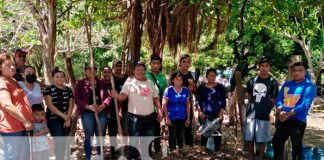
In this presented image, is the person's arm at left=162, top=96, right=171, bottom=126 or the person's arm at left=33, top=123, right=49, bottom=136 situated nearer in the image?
the person's arm at left=33, top=123, right=49, bottom=136

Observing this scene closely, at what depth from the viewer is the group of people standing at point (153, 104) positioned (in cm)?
430

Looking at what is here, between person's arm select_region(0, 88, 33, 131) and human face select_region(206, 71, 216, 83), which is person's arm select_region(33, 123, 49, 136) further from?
human face select_region(206, 71, 216, 83)

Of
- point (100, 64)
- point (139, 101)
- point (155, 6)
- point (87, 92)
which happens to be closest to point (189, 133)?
point (139, 101)

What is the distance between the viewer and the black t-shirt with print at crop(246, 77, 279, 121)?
15.5 ft

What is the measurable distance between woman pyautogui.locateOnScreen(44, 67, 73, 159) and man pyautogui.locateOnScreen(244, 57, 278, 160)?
2437 millimetres

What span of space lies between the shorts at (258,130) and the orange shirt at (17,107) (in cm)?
286

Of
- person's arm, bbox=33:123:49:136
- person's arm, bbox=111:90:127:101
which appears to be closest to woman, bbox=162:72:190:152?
person's arm, bbox=111:90:127:101

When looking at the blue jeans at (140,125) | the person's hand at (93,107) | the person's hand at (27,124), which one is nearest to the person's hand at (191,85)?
the blue jeans at (140,125)

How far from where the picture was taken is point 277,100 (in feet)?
15.0

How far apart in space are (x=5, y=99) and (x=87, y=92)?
1342 mm

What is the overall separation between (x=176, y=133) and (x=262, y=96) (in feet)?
4.25

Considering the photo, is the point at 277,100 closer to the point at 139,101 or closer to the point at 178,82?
the point at 178,82

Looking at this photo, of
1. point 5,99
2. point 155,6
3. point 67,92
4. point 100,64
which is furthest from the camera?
point 100,64

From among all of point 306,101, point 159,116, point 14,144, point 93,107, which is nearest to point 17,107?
point 14,144
